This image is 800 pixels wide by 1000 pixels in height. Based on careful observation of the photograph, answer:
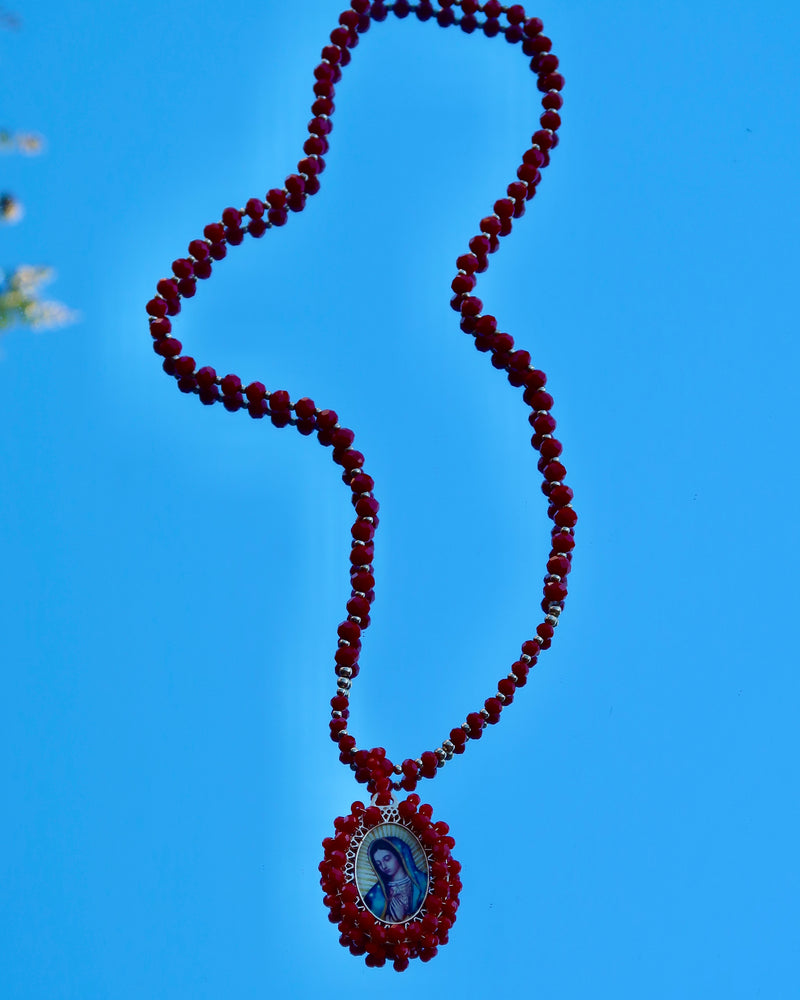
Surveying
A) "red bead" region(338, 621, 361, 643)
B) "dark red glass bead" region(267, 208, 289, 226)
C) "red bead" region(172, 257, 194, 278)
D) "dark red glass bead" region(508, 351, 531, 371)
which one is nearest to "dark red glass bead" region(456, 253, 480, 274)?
"dark red glass bead" region(508, 351, 531, 371)

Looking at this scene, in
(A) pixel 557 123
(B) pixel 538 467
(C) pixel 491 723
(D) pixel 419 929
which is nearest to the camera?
(D) pixel 419 929

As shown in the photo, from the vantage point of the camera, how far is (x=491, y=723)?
1.34 metres

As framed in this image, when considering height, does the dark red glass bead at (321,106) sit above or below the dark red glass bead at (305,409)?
above

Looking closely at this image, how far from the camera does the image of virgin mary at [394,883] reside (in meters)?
1.23

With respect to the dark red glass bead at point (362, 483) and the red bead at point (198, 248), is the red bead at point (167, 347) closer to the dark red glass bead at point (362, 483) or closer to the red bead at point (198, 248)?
the red bead at point (198, 248)

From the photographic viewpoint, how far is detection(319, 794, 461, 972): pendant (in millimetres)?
1219

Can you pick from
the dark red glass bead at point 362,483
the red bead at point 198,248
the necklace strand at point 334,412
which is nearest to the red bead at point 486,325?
the necklace strand at point 334,412

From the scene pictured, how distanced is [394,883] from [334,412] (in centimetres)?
55

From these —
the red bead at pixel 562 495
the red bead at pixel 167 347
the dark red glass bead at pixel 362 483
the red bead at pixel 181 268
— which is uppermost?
the red bead at pixel 181 268

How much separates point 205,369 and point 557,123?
58cm

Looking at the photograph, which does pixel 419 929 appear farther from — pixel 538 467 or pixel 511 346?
pixel 511 346

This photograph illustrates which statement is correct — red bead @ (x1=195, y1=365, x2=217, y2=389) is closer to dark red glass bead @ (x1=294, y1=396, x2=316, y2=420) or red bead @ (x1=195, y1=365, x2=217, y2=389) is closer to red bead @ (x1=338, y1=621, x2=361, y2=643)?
dark red glass bead @ (x1=294, y1=396, x2=316, y2=420)

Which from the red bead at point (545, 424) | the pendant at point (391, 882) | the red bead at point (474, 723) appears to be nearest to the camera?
the pendant at point (391, 882)

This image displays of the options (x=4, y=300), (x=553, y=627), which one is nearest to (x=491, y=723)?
(x=553, y=627)
